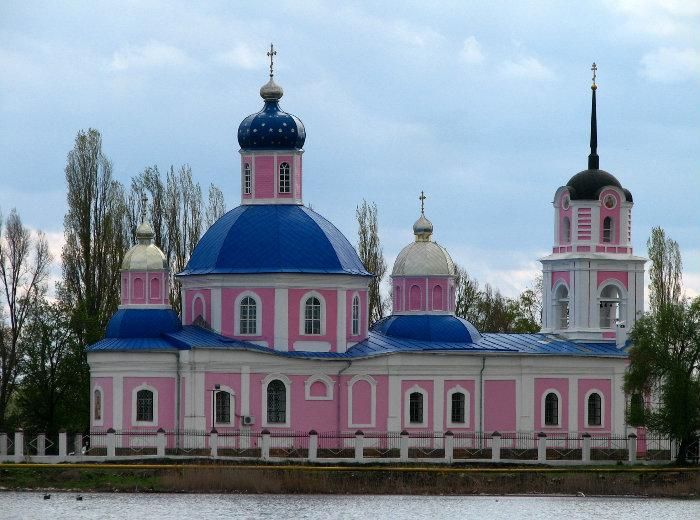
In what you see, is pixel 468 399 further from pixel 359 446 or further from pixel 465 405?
pixel 359 446

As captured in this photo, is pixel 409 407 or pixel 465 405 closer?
pixel 409 407

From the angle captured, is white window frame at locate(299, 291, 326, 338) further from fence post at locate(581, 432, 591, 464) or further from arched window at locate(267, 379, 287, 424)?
fence post at locate(581, 432, 591, 464)

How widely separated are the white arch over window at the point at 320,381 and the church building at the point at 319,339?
59mm

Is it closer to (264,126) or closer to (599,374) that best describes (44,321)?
(264,126)

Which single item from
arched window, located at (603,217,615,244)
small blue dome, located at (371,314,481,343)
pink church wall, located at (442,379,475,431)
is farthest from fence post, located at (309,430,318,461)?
arched window, located at (603,217,615,244)

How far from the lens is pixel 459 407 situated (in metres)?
83.3

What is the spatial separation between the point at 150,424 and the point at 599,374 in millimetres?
14344

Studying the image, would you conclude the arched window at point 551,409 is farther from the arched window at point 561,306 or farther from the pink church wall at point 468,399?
Answer: the arched window at point 561,306

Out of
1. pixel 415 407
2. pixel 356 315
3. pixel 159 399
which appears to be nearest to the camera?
pixel 159 399

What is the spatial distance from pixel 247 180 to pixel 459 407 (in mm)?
9448

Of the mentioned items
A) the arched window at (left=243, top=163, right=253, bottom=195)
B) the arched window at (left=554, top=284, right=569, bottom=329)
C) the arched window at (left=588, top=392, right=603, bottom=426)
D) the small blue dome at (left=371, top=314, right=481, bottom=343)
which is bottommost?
the arched window at (left=588, top=392, right=603, bottom=426)

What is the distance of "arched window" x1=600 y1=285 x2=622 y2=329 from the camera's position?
87500mm

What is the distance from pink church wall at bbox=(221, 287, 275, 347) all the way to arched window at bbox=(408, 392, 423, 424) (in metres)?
4.54

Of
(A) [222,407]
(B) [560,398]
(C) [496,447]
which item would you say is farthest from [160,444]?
(B) [560,398]
